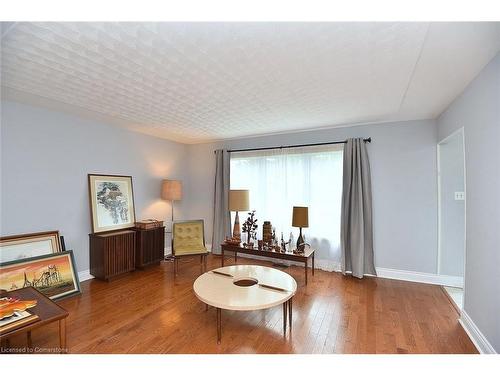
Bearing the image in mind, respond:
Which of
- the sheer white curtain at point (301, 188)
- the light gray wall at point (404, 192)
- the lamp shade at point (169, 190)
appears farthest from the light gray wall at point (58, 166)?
the light gray wall at point (404, 192)

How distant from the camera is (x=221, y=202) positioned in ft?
15.9

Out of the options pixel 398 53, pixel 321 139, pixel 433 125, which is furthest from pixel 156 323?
pixel 433 125

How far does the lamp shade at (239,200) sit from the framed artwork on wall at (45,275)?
2330mm

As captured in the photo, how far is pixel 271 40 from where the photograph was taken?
5.26 feet

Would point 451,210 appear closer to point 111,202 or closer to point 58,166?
point 111,202

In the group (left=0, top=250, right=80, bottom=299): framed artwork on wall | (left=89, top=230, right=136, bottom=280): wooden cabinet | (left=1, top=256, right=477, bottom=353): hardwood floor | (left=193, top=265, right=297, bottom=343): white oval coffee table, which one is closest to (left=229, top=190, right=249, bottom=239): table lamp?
(left=193, top=265, right=297, bottom=343): white oval coffee table

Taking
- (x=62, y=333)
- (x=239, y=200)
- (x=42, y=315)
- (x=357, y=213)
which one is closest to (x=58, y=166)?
(x=42, y=315)

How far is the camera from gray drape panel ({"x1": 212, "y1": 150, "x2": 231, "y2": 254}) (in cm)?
479

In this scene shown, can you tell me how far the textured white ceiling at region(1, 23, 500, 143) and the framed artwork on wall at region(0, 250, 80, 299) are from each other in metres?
1.92

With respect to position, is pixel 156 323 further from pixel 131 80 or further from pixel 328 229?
pixel 328 229

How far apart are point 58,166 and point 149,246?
179 centimetres

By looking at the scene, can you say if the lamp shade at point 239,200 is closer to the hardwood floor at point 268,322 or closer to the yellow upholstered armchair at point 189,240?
the yellow upholstered armchair at point 189,240

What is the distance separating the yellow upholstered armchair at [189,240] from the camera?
Result: 150 inches

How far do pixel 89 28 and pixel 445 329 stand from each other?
3.88 metres
